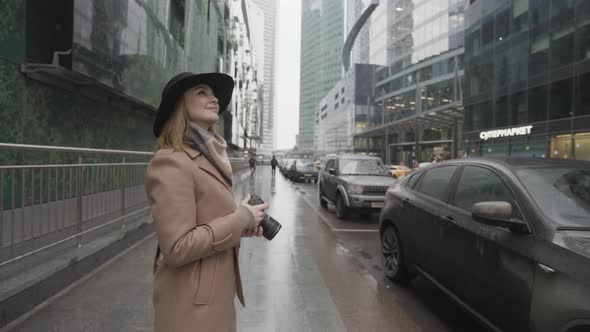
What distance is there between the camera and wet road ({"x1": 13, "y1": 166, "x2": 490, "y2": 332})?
10.9ft

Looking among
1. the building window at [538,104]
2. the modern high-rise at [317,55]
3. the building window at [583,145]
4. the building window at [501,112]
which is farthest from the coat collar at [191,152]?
the modern high-rise at [317,55]

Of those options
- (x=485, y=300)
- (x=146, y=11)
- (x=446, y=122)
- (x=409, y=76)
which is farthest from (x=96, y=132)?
(x=409, y=76)

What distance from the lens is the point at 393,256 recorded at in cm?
466

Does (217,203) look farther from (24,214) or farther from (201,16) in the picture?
(201,16)

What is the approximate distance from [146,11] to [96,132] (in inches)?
190

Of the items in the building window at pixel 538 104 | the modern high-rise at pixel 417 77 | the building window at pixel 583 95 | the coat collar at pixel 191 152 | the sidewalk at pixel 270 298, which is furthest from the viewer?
the modern high-rise at pixel 417 77

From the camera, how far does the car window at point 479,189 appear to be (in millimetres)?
3017

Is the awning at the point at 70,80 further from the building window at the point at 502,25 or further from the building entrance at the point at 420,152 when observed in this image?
the building entrance at the point at 420,152

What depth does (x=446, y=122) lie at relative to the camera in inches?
1406

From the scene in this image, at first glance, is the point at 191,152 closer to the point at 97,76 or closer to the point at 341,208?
the point at 97,76

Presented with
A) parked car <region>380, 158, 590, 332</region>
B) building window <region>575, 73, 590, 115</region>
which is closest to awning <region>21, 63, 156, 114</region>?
parked car <region>380, 158, 590, 332</region>

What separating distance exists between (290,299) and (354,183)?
543 centimetres

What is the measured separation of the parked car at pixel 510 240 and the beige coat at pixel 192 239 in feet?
6.50

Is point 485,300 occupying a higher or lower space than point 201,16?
lower
